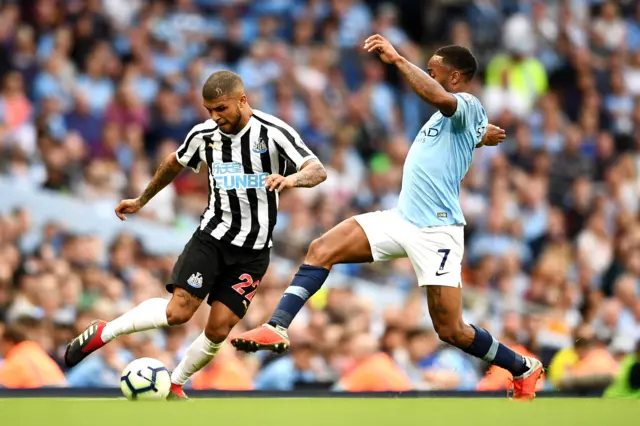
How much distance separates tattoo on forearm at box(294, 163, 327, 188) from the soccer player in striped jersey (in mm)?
124

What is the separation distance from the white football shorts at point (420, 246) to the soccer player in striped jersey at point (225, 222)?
598 mm

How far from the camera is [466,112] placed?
7.93 metres

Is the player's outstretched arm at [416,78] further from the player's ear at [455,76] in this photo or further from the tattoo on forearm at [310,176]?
the tattoo on forearm at [310,176]

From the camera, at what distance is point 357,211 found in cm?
1444

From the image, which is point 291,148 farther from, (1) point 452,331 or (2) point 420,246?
(1) point 452,331

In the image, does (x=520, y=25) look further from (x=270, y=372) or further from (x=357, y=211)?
(x=270, y=372)

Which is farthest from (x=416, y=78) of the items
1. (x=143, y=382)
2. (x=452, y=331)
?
(x=143, y=382)

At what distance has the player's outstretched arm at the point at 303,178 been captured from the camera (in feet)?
24.5

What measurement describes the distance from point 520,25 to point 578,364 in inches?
299

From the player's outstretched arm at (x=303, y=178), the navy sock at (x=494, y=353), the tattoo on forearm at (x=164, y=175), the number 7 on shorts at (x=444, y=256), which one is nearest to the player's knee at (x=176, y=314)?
the tattoo on forearm at (x=164, y=175)

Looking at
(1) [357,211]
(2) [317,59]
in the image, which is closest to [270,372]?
(1) [357,211]

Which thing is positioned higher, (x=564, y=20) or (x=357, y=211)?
(x=564, y=20)

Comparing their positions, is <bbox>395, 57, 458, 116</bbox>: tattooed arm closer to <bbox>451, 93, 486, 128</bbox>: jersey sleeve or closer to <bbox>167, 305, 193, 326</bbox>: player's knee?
<bbox>451, 93, 486, 128</bbox>: jersey sleeve

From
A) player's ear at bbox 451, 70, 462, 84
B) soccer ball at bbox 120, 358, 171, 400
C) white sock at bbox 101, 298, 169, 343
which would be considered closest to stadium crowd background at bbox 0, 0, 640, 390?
white sock at bbox 101, 298, 169, 343
